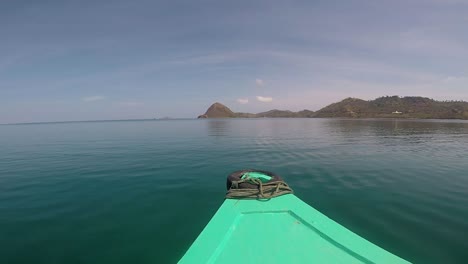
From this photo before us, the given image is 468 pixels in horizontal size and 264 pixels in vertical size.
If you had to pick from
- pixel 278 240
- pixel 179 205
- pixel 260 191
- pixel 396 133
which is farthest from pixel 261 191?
pixel 396 133

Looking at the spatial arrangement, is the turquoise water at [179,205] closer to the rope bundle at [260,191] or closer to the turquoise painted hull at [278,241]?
the rope bundle at [260,191]

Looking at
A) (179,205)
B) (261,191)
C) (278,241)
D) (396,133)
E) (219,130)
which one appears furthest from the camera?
(219,130)

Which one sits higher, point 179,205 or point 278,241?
point 278,241

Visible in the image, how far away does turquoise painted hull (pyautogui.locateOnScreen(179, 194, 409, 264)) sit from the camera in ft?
10.2

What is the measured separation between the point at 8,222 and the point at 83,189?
116 inches

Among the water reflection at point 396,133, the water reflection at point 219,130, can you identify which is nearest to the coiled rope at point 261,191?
the water reflection at point 396,133

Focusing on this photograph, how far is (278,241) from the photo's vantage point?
139 inches

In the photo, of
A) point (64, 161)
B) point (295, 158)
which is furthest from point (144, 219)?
point (64, 161)

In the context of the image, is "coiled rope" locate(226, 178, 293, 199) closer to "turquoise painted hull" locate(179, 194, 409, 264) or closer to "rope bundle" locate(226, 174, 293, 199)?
"rope bundle" locate(226, 174, 293, 199)

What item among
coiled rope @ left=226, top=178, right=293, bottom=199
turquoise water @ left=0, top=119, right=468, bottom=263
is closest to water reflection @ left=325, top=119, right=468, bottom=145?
turquoise water @ left=0, top=119, right=468, bottom=263

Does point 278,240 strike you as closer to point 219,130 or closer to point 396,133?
point 396,133

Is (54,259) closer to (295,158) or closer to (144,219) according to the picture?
(144,219)

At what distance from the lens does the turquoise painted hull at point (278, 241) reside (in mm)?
3102

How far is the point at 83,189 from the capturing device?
9.66m
